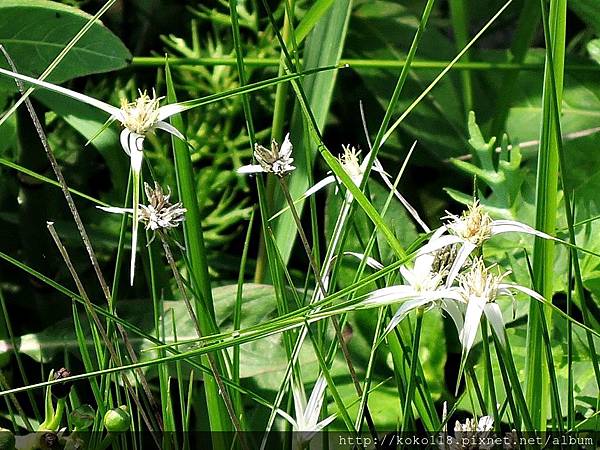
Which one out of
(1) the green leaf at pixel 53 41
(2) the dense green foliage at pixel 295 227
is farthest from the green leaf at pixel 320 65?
(1) the green leaf at pixel 53 41

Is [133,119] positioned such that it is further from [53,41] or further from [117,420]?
[53,41]

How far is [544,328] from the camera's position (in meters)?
0.47

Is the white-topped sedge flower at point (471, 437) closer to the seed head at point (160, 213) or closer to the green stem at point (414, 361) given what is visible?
the green stem at point (414, 361)

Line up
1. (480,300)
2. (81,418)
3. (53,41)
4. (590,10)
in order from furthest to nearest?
(590,10)
(53,41)
(81,418)
(480,300)

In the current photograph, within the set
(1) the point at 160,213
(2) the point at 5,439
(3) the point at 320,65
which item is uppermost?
(3) the point at 320,65

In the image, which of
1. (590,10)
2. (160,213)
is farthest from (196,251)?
(590,10)

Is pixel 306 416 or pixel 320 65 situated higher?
pixel 320 65

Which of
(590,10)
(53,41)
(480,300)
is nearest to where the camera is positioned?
(480,300)

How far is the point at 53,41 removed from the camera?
28.5 inches

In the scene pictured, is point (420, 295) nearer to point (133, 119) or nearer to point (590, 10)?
point (133, 119)

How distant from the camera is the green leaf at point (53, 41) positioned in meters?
0.69

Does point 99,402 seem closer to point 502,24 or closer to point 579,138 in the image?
point 579,138

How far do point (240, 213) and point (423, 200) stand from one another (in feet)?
0.72

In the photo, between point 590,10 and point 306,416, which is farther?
point 590,10
